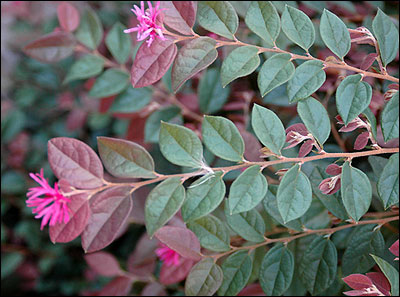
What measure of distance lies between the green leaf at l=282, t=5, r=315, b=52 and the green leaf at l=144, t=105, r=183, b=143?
1.33 feet

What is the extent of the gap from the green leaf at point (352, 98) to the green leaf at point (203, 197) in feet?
0.64

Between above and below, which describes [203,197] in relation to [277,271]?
above

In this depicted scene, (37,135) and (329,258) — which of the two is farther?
(37,135)

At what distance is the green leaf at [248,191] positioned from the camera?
596mm

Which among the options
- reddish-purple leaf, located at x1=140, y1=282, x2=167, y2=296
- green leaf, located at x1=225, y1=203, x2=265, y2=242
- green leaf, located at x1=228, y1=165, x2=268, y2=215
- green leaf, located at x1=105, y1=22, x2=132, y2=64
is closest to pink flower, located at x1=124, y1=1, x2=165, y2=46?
green leaf, located at x1=228, y1=165, x2=268, y2=215

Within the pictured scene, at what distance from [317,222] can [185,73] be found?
0.37 meters

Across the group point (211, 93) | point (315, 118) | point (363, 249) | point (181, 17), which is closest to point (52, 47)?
point (211, 93)

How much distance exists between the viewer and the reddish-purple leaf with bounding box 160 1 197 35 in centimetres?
65

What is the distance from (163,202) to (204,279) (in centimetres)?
19

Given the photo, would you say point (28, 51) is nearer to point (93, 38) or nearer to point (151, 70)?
point (93, 38)

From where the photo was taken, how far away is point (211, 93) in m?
1.04

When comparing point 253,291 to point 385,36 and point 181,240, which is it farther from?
point 385,36

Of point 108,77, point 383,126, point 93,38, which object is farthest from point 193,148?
point 93,38

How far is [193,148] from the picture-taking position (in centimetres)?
64
